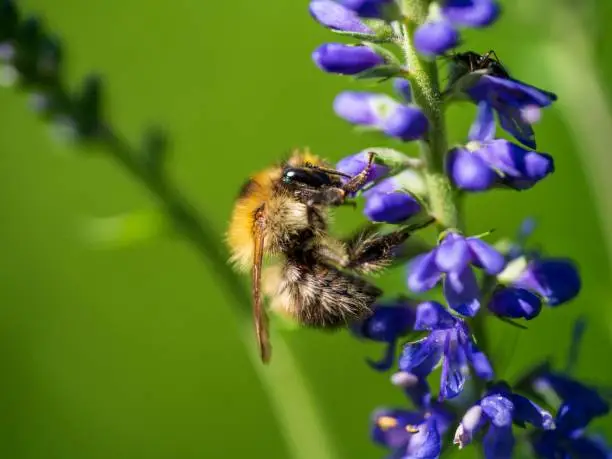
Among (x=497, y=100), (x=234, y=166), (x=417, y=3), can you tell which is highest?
(x=417, y=3)

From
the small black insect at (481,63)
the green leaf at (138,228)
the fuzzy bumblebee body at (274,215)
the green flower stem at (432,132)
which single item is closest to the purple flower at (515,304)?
the green flower stem at (432,132)

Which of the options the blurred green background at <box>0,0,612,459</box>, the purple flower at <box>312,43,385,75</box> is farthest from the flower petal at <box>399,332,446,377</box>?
the blurred green background at <box>0,0,612,459</box>

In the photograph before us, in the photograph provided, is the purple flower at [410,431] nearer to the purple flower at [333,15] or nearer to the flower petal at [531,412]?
the flower petal at [531,412]

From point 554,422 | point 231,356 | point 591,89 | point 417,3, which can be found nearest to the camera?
point 417,3

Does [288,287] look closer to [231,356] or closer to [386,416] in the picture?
[386,416]

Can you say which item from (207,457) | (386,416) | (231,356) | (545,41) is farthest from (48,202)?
(386,416)
